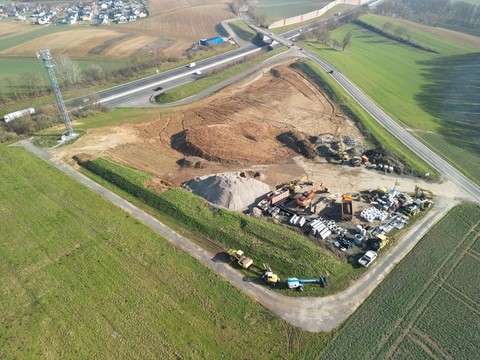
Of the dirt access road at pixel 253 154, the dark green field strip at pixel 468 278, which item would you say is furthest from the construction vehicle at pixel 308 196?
the dark green field strip at pixel 468 278

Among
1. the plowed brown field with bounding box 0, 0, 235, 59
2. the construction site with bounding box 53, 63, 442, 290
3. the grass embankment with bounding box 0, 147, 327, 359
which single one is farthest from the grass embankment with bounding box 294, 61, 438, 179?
the plowed brown field with bounding box 0, 0, 235, 59

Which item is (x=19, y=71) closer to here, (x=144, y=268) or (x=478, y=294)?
(x=144, y=268)

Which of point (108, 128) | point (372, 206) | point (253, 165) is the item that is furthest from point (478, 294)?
point (108, 128)

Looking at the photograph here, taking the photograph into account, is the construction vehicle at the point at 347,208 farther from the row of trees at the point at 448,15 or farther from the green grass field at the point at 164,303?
the row of trees at the point at 448,15

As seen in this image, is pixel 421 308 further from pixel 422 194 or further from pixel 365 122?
pixel 365 122

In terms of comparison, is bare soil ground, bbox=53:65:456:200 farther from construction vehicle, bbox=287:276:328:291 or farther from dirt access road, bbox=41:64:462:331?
construction vehicle, bbox=287:276:328:291

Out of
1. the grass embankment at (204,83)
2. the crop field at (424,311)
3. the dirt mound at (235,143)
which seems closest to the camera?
the crop field at (424,311)

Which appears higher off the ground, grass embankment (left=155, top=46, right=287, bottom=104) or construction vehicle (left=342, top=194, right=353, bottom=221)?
grass embankment (left=155, top=46, right=287, bottom=104)

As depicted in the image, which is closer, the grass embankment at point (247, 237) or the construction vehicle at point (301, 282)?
the construction vehicle at point (301, 282)
